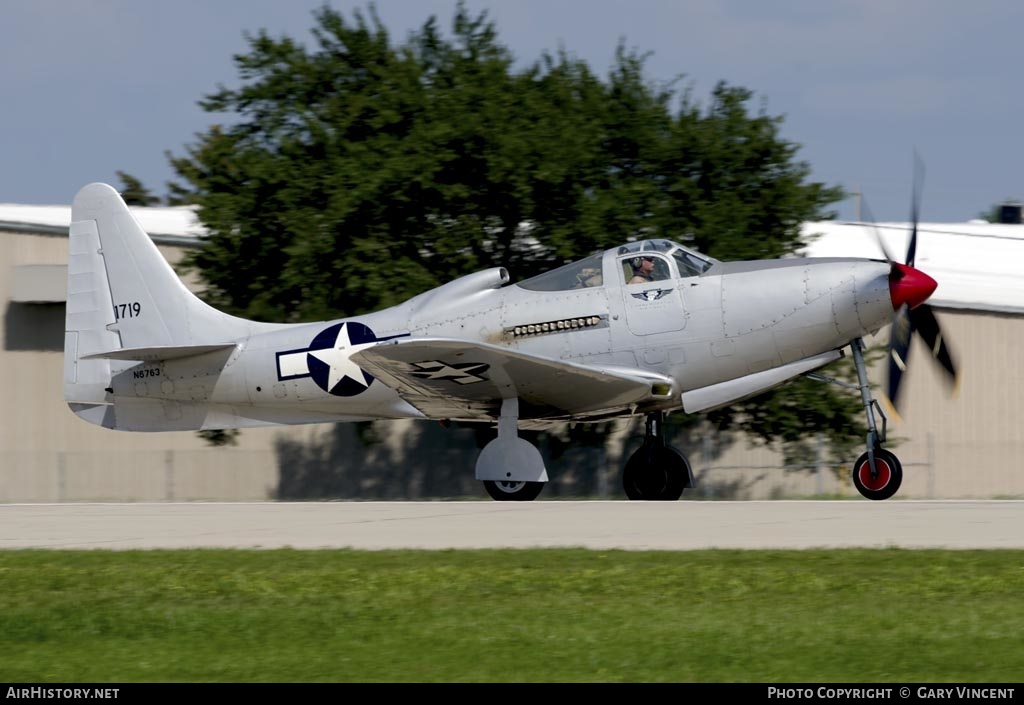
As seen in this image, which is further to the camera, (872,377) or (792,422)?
(872,377)

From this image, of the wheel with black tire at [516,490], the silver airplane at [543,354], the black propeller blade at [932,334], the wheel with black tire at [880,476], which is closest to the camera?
the wheel with black tire at [880,476]

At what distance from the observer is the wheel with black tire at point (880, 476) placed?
53.0 feet

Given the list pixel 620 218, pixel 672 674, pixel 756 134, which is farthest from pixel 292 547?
pixel 756 134

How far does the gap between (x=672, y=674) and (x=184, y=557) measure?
5.32 m

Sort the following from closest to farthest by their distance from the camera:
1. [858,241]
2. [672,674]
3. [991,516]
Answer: [672,674]
[991,516]
[858,241]

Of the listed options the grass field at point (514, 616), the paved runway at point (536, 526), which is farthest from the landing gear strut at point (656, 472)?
the grass field at point (514, 616)

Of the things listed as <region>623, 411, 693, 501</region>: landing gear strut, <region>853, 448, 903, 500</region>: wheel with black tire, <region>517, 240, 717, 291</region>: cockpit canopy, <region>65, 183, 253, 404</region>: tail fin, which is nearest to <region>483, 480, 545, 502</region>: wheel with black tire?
<region>623, 411, 693, 501</region>: landing gear strut

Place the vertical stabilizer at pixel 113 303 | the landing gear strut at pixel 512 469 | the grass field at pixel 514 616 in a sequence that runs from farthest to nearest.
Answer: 1. the vertical stabilizer at pixel 113 303
2. the landing gear strut at pixel 512 469
3. the grass field at pixel 514 616

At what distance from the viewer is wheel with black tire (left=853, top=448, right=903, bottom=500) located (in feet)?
53.0

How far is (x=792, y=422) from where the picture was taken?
24047 mm

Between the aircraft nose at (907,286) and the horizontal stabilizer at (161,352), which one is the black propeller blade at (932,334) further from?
the horizontal stabilizer at (161,352)

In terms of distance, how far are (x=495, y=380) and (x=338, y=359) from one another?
240 centimetres

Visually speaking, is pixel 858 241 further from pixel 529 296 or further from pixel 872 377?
pixel 529 296

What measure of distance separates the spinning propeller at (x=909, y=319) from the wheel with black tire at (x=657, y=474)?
2790mm
